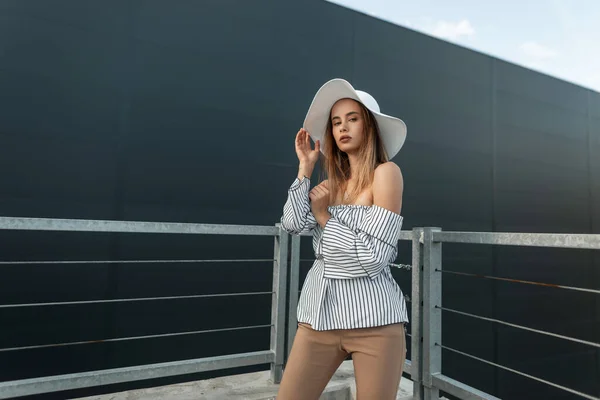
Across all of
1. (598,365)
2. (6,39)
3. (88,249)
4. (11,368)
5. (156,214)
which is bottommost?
(598,365)

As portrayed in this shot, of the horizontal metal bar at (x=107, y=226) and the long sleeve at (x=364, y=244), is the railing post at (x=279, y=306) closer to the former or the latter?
the horizontal metal bar at (x=107, y=226)

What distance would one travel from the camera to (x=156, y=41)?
11.0 feet

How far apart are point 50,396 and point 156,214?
5.30ft

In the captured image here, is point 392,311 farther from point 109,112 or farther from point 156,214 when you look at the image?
point 109,112

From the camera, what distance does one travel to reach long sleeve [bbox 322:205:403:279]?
87 cm

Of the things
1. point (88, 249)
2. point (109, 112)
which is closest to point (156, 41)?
point (109, 112)

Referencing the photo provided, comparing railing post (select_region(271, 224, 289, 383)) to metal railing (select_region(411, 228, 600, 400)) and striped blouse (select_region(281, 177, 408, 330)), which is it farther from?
striped blouse (select_region(281, 177, 408, 330))

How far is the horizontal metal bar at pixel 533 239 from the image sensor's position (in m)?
1.05

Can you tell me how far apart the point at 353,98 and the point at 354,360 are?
2.25 feet

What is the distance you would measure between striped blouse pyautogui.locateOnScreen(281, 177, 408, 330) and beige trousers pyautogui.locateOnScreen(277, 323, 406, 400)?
3 cm

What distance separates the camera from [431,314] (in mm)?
1627

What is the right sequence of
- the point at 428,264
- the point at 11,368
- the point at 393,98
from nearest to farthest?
the point at 428,264
the point at 11,368
the point at 393,98

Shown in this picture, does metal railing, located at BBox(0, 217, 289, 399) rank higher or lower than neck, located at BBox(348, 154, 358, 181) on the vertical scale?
lower

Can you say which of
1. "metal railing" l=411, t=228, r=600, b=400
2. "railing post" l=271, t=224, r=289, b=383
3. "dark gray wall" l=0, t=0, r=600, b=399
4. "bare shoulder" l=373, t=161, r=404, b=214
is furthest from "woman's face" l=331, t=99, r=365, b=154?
"dark gray wall" l=0, t=0, r=600, b=399
